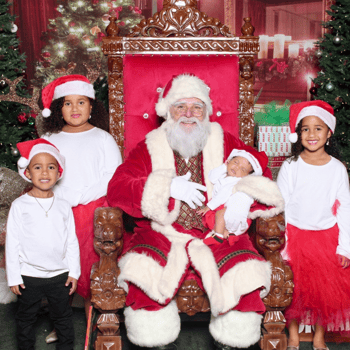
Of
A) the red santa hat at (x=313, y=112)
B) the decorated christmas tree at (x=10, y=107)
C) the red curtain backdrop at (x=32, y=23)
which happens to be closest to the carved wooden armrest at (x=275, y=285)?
the red santa hat at (x=313, y=112)

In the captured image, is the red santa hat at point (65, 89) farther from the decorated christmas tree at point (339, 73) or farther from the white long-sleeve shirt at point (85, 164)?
the decorated christmas tree at point (339, 73)

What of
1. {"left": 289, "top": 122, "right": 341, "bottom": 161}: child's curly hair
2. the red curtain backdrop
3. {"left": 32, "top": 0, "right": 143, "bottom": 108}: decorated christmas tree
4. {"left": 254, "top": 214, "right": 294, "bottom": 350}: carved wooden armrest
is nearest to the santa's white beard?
{"left": 289, "top": 122, "right": 341, "bottom": 161}: child's curly hair

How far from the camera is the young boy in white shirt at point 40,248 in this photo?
265 cm

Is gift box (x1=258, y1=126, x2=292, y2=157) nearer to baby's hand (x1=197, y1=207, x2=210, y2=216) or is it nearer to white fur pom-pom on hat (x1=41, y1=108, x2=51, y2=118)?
baby's hand (x1=197, y1=207, x2=210, y2=216)

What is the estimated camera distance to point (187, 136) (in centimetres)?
302

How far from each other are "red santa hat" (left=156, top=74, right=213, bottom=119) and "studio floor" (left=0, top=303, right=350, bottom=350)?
165cm

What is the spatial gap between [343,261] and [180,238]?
1080mm

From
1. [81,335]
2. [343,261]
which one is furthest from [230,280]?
[81,335]

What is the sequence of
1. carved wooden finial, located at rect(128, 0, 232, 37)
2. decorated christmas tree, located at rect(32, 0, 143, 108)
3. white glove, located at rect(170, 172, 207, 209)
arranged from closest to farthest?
white glove, located at rect(170, 172, 207, 209) → carved wooden finial, located at rect(128, 0, 232, 37) → decorated christmas tree, located at rect(32, 0, 143, 108)

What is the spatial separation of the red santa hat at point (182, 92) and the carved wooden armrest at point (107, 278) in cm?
95

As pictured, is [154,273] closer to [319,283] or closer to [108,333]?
[108,333]

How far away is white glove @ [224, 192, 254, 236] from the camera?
106 inches

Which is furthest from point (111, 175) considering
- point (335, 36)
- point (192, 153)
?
point (335, 36)

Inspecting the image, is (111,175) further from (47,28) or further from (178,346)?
(47,28)
